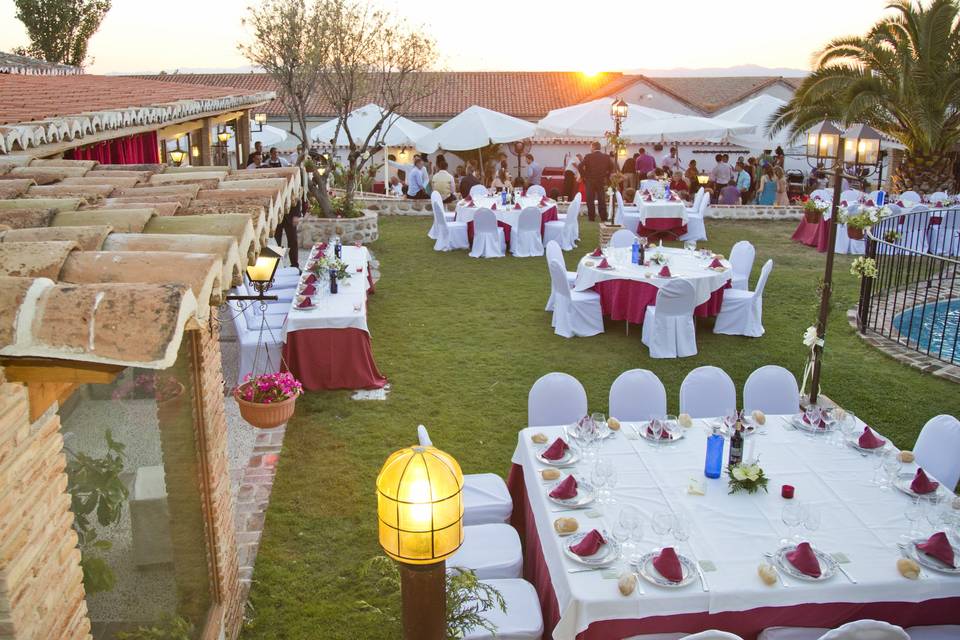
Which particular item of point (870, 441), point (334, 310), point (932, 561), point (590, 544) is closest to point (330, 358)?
point (334, 310)

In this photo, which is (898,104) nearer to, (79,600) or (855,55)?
(855,55)

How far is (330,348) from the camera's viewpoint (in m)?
8.14

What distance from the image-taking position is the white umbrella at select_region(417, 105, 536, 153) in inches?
748

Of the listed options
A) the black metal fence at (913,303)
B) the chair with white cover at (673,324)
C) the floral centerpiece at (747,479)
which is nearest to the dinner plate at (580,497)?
the floral centerpiece at (747,479)

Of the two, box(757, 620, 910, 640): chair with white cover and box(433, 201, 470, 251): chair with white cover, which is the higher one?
box(433, 201, 470, 251): chair with white cover

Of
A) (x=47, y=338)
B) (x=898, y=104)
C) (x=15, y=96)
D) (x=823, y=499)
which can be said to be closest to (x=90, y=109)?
(x=15, y=96)

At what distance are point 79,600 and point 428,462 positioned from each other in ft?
4.32

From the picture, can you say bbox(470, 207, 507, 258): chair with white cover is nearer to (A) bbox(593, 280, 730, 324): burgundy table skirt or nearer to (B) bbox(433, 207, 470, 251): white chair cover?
(B) bbox(433, 207, 470, 251): white chair cover

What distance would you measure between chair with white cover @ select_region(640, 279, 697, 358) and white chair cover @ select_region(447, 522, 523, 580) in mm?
4675

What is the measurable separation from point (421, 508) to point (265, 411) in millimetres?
4178

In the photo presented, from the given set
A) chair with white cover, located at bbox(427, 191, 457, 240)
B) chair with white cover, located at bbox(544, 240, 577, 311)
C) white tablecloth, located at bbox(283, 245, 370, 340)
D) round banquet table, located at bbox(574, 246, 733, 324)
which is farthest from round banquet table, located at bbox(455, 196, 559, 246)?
white tablecloth, located at bbox(283, 245, 370, 340)

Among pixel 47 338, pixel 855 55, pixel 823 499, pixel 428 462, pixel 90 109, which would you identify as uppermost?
pixel 855 55

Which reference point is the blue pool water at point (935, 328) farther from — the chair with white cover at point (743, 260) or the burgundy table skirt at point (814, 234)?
the burgundy table skirt at point (814, 234)

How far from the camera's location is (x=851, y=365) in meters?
9.05
